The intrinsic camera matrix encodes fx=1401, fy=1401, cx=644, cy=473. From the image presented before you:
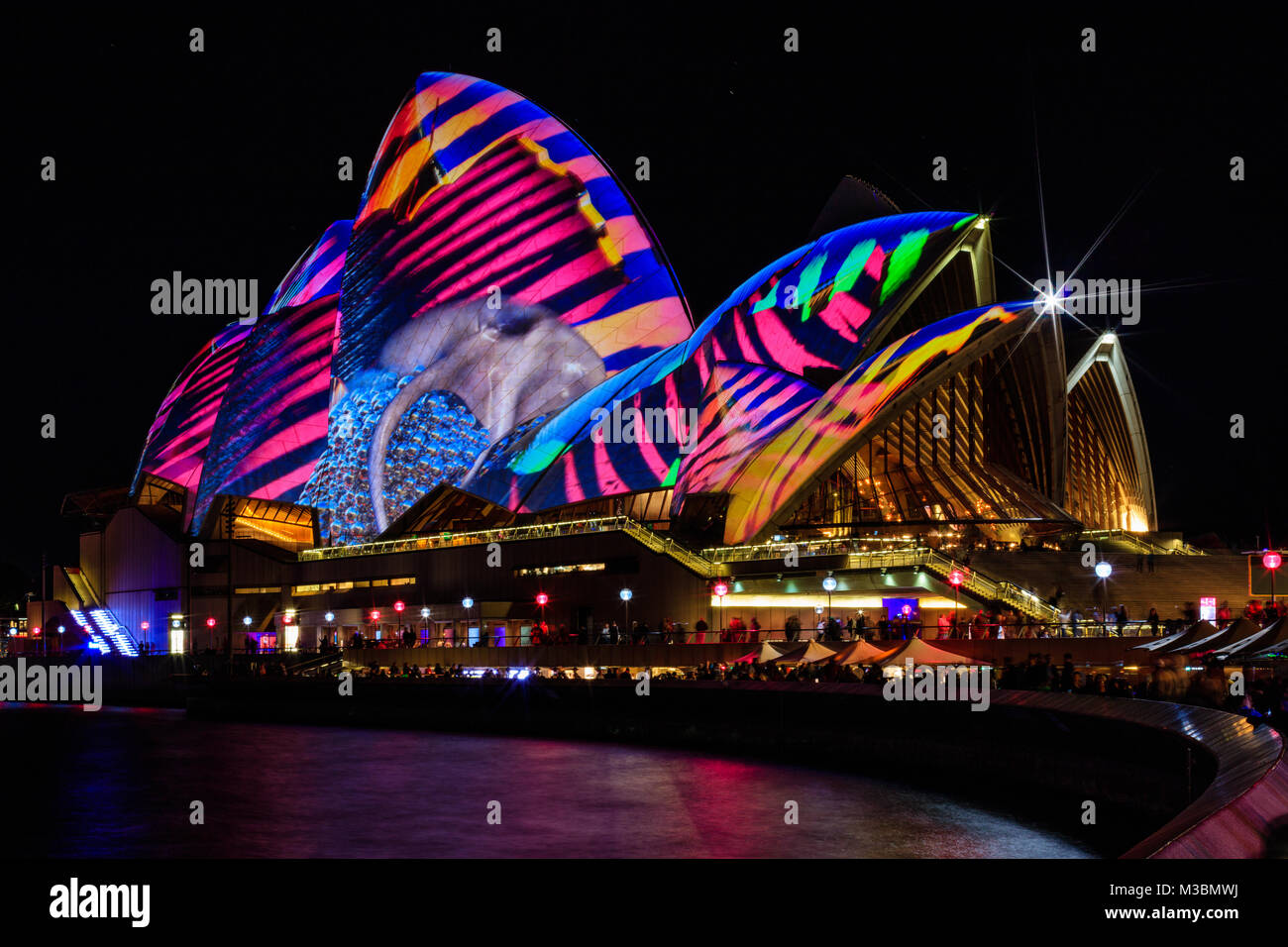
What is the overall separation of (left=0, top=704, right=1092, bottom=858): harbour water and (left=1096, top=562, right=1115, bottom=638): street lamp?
9969 mm

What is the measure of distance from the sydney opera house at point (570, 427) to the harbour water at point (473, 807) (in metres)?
15.1

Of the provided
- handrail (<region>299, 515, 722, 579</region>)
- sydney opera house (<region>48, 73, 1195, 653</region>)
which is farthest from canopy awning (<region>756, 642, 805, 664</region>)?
handrail (<region>299, 515, 722, 579</region>)

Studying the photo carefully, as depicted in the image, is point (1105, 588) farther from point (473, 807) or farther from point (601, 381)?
point (601, 381)

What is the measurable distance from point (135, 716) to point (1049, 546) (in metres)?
24.8

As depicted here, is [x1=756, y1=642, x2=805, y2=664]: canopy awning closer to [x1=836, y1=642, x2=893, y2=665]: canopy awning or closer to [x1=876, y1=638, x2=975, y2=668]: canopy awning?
[x1=836, y1=642, x2=893, y2=665]: canopy awning

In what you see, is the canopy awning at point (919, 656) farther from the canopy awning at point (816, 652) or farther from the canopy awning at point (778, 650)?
the canopy awning at point (778, 650)

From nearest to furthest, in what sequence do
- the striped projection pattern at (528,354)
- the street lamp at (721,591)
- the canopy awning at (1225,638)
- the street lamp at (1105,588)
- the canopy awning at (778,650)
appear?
the canopy awning at (1225,638)
the canopy awning at (778,650)
the street lamp at (1105,588)
the street lamp at (721,591)
the striped projection pattern at (528,354)

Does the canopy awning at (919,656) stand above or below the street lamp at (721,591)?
below

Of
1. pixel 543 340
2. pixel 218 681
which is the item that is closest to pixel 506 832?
pixel 218 681

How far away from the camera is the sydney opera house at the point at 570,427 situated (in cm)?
3897

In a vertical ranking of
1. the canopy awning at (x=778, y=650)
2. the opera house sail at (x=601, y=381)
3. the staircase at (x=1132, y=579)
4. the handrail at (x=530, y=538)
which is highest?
the opera house sail at (x=601, y=381)

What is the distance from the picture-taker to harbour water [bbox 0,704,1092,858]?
13.2 metres

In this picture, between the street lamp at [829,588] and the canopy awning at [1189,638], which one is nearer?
the canopy awning at [1189,638]

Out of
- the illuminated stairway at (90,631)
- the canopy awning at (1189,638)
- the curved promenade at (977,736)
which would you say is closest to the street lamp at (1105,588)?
the canopy awning at (1189,638)
